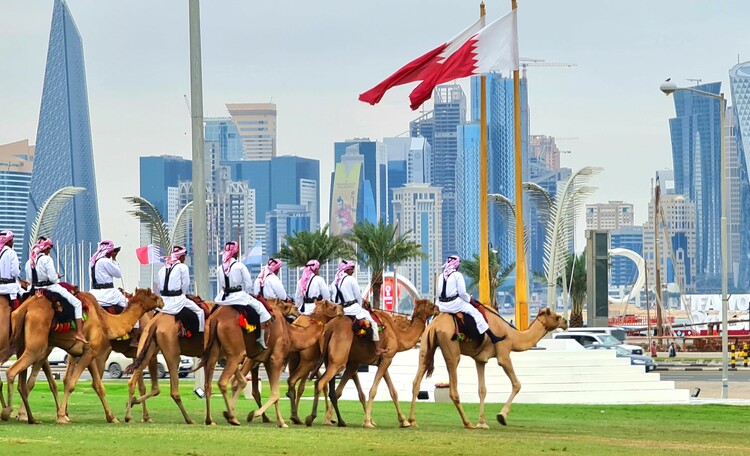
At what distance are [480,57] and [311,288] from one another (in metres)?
10.8

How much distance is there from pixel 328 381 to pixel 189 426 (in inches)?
125

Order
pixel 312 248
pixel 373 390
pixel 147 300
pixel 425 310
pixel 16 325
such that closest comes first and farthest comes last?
pixel 16 325 < pixel 147 300 < pixel 373 390 < pixel 425 310 < pixel 312 248

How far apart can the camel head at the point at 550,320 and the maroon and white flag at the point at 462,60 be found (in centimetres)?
732

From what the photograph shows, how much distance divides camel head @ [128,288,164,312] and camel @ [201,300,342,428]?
90 centimetres

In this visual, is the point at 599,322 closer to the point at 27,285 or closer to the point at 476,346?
the point at 476,346

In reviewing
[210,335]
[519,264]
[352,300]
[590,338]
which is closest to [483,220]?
[519,264]

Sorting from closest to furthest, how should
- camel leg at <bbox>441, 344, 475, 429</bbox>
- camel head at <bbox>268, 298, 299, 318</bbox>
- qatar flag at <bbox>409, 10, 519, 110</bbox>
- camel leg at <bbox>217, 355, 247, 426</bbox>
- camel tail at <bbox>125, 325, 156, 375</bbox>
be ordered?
1. camel tail at <bbox>125, 325, 156, 375</bbox>
2. camel leg at <bbox>217, 355, 247, 426</bbox>
3. camel leg at <bbox>441, 344, 475, 429</bbox>
4. camel head at <bbox>268, 298, 299, 318</bbox>
5. qatar flag at <bbox>409, 10, 519, 110</bbox>

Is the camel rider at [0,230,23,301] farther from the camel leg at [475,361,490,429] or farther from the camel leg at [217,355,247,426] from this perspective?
the camel leg at [475,361,490,429]

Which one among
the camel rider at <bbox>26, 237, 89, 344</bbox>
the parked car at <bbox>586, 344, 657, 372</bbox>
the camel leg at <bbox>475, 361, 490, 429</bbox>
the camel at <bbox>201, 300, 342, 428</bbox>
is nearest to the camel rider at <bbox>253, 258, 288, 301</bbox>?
the camel at <bbox>201, 300, 342, 428</bbox>

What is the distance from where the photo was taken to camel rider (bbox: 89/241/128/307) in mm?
24984

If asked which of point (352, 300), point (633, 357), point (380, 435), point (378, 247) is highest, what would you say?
point (378, 247)

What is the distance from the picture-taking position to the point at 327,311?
25328mm

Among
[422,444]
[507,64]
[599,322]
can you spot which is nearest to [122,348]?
[422,444]

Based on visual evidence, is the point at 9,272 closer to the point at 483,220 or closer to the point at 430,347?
the point at 430,347
